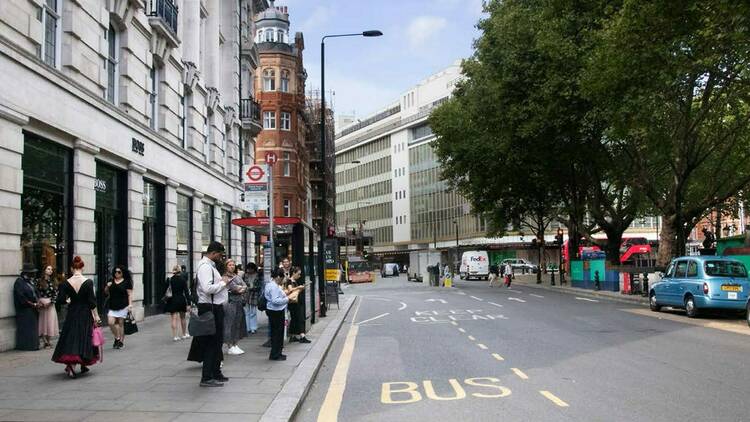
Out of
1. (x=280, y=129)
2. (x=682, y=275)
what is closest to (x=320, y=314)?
(x=682, y=275)

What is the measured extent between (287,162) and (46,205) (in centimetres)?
4546

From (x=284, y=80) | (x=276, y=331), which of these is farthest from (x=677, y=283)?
(x=284, y=80)

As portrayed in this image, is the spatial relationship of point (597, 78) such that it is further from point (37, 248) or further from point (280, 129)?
point (280, 129)

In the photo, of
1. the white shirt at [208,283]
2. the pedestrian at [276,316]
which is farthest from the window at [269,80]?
the white shirt at [208,283]

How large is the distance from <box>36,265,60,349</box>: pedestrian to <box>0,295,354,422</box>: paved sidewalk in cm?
57

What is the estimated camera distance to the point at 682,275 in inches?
848

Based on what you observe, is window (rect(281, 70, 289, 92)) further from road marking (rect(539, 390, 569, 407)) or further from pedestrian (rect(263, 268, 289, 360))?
road marking (rect(539, 390, 569, 407))

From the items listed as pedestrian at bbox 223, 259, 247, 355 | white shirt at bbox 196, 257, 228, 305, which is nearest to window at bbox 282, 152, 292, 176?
pedestrian at bbox 223, 259, 247, 355

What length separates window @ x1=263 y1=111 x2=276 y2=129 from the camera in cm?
6011

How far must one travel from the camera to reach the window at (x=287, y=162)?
5978 cm

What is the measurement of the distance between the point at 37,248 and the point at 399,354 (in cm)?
731

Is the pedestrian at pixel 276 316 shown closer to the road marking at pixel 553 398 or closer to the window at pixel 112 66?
the road marking at pixel 553 398

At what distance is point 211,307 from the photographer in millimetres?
9039

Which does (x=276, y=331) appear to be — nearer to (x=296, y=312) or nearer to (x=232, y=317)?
(x=232, y=317)
